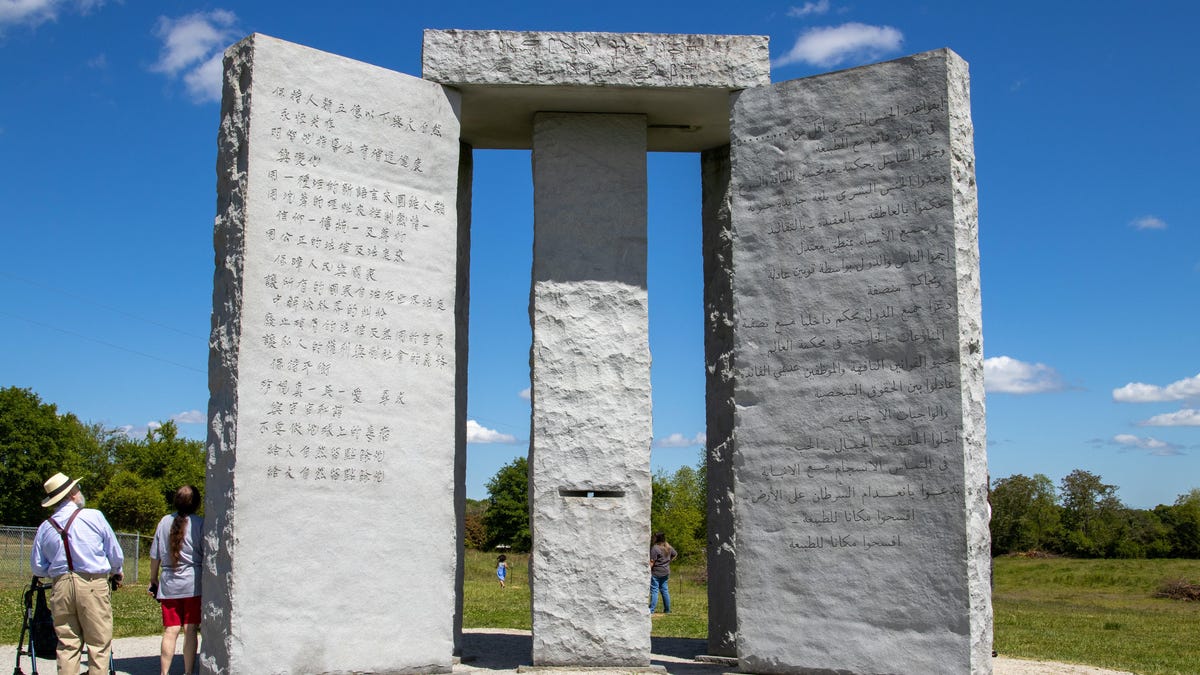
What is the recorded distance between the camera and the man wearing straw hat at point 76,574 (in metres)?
6.45

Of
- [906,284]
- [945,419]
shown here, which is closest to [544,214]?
[906,284]

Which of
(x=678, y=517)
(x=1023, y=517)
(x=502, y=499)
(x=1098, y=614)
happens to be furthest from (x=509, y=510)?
(x=1098, y=614)

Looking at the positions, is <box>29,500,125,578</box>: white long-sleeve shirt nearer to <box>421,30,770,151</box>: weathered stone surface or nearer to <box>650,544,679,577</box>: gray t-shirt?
<box>421,30,770,151</box>: weathered stone surface

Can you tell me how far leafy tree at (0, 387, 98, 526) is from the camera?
38656 millimetres

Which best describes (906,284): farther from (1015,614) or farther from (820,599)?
(1015,614)

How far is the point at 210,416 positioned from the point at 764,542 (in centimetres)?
405

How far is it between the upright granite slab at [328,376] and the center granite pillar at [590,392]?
0.78 meters

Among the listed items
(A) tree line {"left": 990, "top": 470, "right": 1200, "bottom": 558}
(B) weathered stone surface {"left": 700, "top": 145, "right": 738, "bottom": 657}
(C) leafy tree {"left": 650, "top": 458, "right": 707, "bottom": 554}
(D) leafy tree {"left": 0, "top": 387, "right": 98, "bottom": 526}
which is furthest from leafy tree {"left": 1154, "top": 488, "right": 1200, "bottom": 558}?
(D) leafy tree {"left": 0, "top": 387, "right": 98, "bottom": 526}

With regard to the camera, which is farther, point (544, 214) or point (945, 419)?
point (544, 214)

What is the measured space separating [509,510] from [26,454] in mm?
19514

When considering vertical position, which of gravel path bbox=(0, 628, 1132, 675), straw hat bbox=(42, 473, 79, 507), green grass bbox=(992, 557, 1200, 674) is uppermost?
straw hat bbox=(42, 473, 79, 507)

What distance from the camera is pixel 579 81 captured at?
795 cm

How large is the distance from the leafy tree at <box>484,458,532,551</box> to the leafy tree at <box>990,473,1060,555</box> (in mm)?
19348

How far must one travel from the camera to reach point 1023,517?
1419 inches
